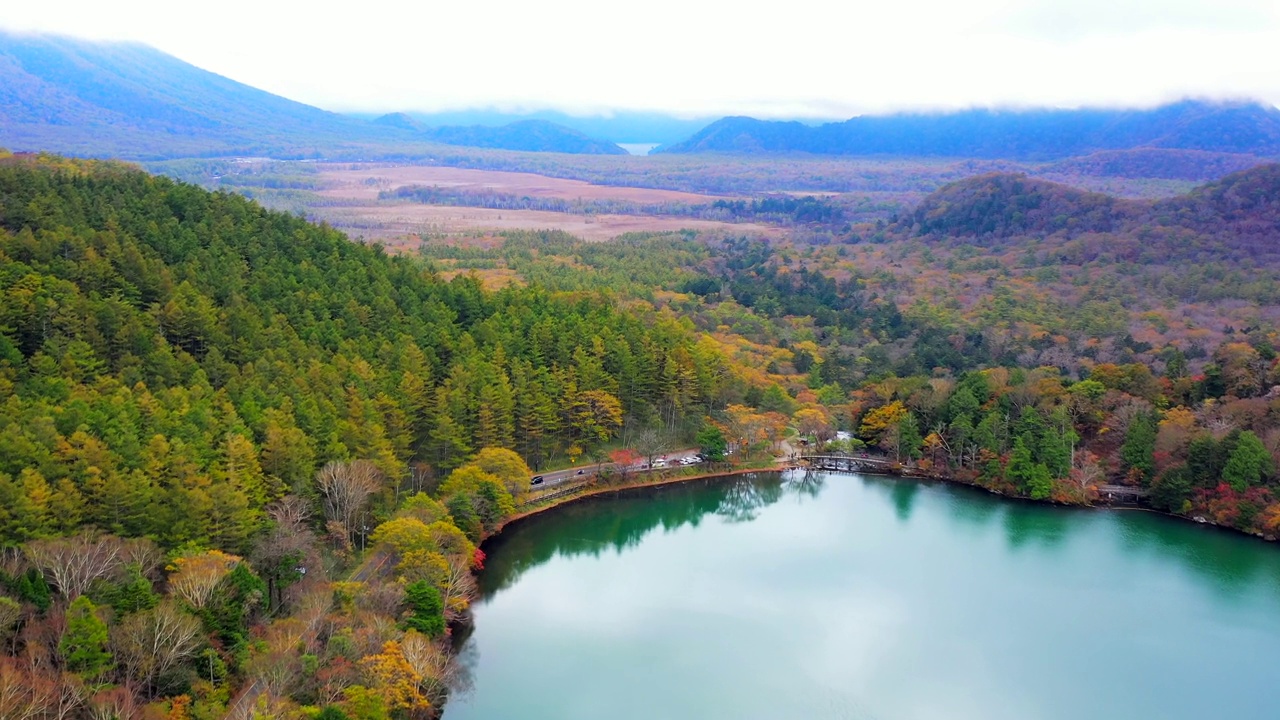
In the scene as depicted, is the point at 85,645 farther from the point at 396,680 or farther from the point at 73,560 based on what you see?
the point at 396,680

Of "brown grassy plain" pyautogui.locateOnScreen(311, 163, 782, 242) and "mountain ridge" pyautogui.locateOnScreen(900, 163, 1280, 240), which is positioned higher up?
"mountain ridge" pyautogui.locateOnScreen(900, 163, 1280, 240)

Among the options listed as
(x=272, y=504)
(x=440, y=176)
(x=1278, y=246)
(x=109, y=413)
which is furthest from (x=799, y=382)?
(x=440, y=176)

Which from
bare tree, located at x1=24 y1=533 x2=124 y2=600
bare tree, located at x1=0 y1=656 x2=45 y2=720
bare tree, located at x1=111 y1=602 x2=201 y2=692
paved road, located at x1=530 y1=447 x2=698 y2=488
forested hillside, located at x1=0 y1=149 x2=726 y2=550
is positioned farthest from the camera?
paved road, located at x1=530 y1=447 x2=698 y2=488

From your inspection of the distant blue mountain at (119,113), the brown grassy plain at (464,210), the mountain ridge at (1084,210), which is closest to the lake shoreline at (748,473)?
the brown grassy plain at (464,210)

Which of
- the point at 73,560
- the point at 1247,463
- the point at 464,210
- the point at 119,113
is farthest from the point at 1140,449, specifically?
the point at 119,113

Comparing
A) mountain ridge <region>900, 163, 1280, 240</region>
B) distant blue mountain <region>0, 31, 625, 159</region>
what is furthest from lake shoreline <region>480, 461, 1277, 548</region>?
distant blue mountain <region>0, 31, 625, 159</region>

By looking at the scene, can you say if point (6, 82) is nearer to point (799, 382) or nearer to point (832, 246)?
point (832, 246)

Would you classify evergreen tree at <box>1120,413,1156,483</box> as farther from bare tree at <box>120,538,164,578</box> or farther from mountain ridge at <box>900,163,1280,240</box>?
mountain ridge at <box>900,163,1280,240</box>

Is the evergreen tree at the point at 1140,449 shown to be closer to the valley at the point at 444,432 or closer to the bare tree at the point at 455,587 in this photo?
the valley at the point at 444,432

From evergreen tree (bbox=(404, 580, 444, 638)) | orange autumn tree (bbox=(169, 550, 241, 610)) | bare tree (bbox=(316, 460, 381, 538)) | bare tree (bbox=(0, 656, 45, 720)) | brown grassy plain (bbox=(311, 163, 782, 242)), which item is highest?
bare tree (bbox=(0, 656, 45, 720))
